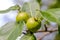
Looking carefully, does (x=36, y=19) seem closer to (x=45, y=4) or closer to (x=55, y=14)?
(x=55, y=14)

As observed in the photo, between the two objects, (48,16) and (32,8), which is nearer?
(48,16)

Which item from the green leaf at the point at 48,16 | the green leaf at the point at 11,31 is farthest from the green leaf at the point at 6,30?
the green leaf at the point at 48,16

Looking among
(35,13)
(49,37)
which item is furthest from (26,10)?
(49,37)

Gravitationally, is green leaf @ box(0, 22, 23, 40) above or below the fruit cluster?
below

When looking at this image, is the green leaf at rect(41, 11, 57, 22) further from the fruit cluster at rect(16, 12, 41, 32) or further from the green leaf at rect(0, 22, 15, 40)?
the green leaf at rect(0, 22, 15, 40)

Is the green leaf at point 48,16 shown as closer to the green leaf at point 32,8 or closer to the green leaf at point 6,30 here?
the green leaf at point 32,8

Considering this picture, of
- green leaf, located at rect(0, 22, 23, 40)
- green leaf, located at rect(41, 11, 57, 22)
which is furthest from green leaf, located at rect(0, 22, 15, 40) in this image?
green leaf, located at rect(41, 11, 57, 22)

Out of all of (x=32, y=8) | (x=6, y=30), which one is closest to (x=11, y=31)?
(x=6, y=30)

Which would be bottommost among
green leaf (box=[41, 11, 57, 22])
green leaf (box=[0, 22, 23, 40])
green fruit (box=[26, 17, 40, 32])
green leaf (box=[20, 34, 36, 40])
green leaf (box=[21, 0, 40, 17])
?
green leaf (box=[20, 34, 36, 40])

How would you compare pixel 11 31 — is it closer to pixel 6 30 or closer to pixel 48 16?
pixel 6 30
